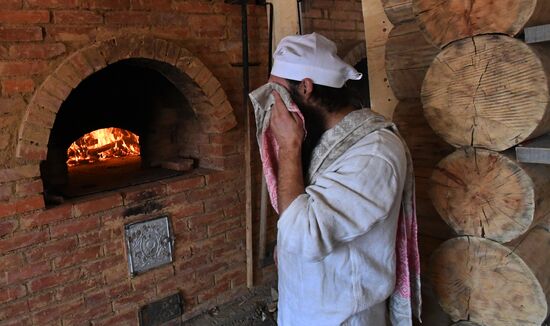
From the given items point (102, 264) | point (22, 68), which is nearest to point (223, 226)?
point (102, 264)

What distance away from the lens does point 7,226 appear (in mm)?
2238

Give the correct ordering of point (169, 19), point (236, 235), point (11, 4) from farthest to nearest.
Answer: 1. point (236, 235)
2. point (169, 19)
3. point (11, 4)

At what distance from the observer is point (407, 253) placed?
1523 mm

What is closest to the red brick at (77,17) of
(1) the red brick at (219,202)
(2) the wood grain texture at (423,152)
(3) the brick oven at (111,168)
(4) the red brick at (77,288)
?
(3) the brick oven at (111,168)

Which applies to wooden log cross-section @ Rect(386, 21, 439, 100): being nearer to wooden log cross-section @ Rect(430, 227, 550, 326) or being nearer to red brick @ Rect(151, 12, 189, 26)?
→ wooden log cross-section @ Rect(430, 227, 550, 326)

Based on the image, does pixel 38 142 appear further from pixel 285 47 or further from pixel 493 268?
pixel 493 268

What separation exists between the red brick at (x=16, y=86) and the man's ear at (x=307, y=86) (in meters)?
1.57

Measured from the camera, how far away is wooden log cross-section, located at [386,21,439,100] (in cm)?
188

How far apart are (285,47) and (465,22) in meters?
0.64

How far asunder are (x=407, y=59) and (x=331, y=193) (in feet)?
3.15

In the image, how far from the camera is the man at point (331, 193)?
4.11ft

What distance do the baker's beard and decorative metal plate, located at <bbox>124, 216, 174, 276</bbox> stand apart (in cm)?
161

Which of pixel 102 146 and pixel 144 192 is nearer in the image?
pixel 144 192

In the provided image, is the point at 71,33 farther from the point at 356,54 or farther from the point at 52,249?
the point at 356,54
